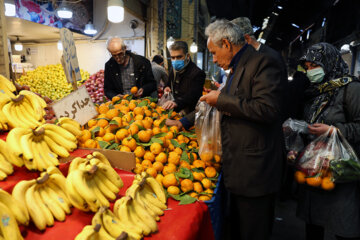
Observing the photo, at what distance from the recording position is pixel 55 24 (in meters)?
7.60

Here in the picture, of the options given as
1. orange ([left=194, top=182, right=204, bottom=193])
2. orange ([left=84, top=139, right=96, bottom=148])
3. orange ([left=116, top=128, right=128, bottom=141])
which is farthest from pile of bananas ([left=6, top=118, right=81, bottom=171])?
orange ([left=194, top=182, right=204, bottom=193])

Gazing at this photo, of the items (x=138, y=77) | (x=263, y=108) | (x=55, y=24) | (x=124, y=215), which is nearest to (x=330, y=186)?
(x=263, y=108)

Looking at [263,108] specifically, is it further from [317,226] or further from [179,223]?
[317,226]

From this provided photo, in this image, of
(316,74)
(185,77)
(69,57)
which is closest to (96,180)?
(69,57)

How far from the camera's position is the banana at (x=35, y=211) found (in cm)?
114

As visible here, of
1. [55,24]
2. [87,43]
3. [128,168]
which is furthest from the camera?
[87,43]

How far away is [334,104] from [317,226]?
1.21 m

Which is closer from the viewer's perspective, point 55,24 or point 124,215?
point 124,215

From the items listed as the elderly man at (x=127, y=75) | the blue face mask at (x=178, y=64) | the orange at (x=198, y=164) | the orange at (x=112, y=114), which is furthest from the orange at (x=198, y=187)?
the elderly man at (x=127, y=75)

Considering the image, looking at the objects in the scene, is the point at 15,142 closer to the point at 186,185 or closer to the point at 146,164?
the point at 146,164

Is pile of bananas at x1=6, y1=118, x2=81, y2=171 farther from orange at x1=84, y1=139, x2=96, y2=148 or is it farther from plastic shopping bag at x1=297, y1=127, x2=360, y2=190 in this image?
plastic shopping bag at x1=297, y1=127, x2=360, y2=190

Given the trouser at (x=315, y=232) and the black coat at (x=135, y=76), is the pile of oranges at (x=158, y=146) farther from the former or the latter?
the black coat at (x=135, y=76)

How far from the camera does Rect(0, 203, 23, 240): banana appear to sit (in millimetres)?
973

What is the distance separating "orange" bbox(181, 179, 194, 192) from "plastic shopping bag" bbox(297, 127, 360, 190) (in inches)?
43.6
